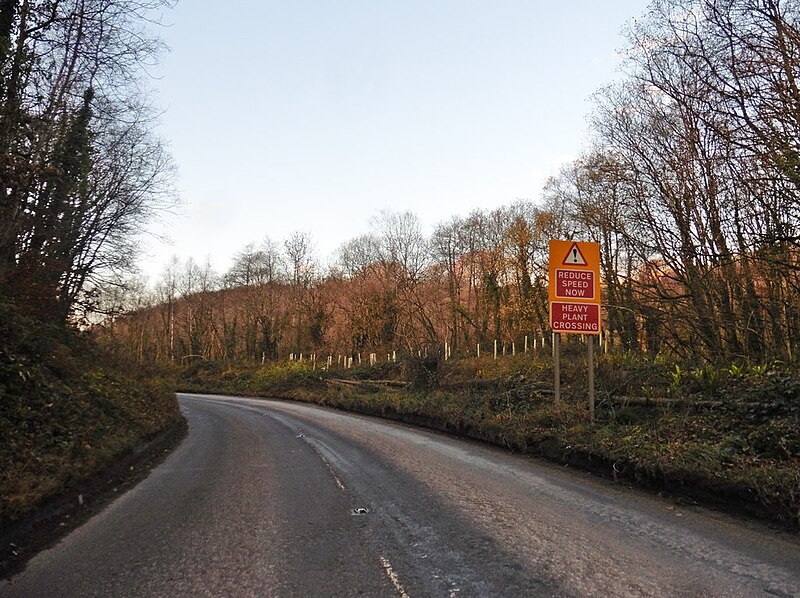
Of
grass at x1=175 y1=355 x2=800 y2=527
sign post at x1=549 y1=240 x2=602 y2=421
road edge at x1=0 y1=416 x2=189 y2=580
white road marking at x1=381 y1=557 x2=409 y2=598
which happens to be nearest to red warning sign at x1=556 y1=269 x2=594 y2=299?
sign post at x1=549 y1=240 x2=602 y2=421

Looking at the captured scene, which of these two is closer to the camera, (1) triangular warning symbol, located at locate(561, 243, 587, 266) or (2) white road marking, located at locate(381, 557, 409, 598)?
(2) white road marking, located at locate(381, 557, 409, 598)

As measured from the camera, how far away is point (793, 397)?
7.78 meters

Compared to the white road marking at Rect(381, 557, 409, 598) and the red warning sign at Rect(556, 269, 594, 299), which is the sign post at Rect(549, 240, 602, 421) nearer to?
the red warning sign at Rect(556, 269, 594, 299)

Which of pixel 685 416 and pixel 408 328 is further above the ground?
pixel 408 328

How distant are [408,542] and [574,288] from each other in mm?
7205

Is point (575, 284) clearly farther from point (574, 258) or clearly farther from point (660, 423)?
point (660, 423)

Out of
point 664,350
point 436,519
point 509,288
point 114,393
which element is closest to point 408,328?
point 509,288

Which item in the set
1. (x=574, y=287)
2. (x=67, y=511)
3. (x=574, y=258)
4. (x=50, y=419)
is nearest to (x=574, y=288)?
(x=574, y=287)

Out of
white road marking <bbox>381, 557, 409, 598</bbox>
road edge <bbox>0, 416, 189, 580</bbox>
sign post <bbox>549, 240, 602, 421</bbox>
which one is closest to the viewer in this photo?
white road marking <bbox>381, 557, 409, 598</bbox>

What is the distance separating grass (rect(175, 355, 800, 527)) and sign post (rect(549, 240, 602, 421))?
1607 millimetres

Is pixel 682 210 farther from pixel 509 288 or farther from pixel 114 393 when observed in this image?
pixel 509 288

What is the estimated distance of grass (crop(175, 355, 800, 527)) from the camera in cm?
624

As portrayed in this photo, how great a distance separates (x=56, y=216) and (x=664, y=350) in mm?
18566

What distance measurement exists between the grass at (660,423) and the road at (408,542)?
17.7 inches
